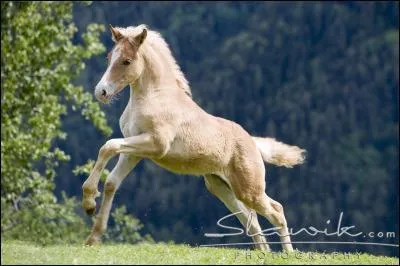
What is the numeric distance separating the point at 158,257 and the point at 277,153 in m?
3.89

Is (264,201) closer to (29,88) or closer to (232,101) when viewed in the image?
(29,88)

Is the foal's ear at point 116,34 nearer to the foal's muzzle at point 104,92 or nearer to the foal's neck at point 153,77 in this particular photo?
the foal's neck at point 153,77

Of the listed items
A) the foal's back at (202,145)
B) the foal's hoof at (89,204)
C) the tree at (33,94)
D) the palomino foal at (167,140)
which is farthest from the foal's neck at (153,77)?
the tree at (33,94)

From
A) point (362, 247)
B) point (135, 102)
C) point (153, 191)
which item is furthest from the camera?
point (153, 191)

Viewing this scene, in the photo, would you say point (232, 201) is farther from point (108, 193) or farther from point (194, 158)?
point (108, 193)

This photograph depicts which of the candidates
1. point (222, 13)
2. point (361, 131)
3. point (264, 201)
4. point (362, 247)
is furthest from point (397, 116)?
point (264, 201)

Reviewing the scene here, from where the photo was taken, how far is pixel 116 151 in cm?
1141

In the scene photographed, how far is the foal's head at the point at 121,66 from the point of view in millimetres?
11914

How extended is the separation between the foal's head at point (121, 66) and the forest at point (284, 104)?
23.4 m

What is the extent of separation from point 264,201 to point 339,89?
51367 millimetres

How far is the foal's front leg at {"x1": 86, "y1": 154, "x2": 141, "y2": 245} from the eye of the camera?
1159cm

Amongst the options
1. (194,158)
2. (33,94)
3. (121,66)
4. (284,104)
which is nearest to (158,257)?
(194,158)

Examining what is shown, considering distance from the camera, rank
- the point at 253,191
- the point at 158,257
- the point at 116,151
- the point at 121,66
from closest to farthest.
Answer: the point at 158,257 < the point at 116,151 < the point at 121,66 < the point at 253,191

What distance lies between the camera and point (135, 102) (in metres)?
12.0
